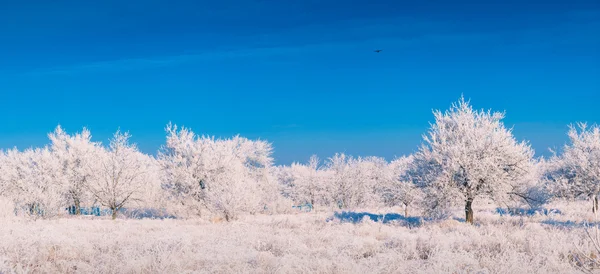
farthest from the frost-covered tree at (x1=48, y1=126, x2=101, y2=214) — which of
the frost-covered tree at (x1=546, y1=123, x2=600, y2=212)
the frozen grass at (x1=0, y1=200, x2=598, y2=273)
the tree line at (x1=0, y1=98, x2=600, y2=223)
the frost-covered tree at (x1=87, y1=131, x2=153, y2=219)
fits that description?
the frost-covered tree at (x1=546, y1=123, x2=600, y2=212)

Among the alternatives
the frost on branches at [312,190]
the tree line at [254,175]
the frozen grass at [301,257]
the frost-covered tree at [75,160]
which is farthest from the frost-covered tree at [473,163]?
the frost on branches at [312,190]

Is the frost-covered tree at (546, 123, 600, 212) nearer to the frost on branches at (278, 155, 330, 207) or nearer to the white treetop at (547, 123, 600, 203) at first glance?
the white treetop at (547, 123, 600, 203)

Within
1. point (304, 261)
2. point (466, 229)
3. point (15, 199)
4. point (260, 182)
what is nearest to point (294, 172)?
point (260, 182)

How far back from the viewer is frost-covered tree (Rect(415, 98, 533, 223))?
1909cm

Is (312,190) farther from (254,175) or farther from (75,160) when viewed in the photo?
(75,160)

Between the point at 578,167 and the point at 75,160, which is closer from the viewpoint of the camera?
the point at 578,167

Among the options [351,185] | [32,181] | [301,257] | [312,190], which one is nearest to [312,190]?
[312,190]

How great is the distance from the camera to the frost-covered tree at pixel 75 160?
33812mm

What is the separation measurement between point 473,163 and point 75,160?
33.9 m

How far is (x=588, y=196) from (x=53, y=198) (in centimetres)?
3608

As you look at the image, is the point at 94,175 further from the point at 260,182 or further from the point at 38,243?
the point at 38,243

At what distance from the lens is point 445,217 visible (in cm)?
2103

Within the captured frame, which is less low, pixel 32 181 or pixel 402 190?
pixel 32 181

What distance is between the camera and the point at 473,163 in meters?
19.0
